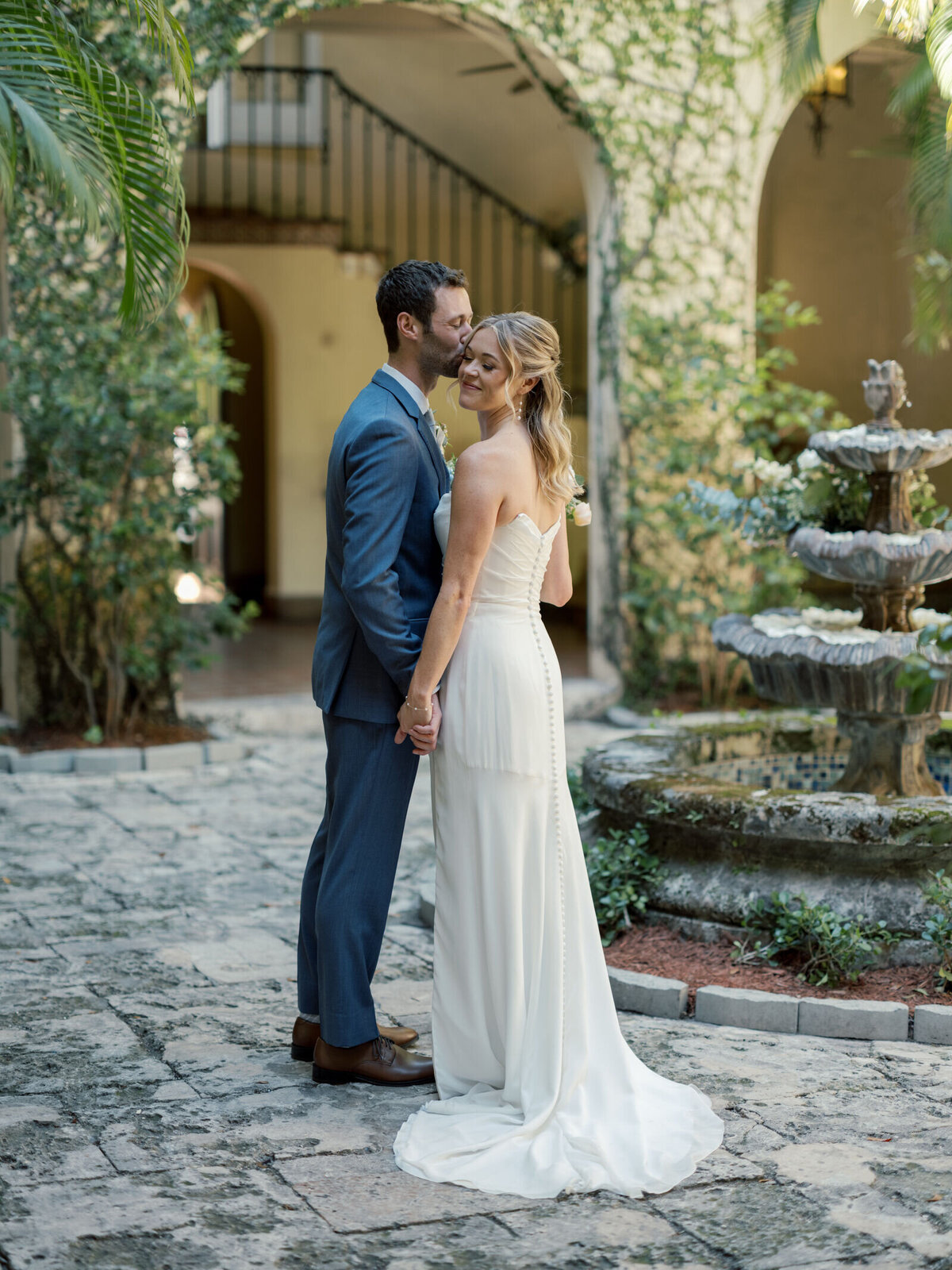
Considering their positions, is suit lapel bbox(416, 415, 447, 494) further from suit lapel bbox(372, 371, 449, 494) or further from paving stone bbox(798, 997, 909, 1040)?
paving stone bbox(798, 997, 909, 1040)

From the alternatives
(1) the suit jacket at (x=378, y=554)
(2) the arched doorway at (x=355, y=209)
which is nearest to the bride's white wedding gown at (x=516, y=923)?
(1) the suit jacket at (x=378, y=554)

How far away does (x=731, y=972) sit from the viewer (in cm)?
418

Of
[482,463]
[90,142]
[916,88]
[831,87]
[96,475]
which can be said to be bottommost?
[482,463]

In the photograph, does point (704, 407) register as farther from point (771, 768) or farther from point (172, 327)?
point (771, 768)

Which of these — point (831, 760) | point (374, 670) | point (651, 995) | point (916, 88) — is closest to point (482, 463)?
point (374, 670)

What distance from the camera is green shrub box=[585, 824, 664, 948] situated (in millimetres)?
4527

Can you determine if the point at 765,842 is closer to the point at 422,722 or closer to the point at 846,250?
the point at 422,722

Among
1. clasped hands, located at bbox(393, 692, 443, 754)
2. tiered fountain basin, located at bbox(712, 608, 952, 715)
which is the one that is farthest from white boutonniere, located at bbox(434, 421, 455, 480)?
tiered fountain basin, located at bbox(712, 608, 952, 715)

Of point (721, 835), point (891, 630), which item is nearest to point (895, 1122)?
point (721, 835)

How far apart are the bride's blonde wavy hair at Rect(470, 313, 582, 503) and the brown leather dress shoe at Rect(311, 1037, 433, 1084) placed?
137 cm

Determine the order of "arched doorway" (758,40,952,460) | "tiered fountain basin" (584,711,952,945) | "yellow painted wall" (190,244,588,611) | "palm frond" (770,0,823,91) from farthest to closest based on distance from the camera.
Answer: "yellow painted wall" (190,244,588,611) → "arched doorway" (758,40,952,460) → "palm frond" (770,0,823,91) → "tiered fountain basin" (584,711,952,945)

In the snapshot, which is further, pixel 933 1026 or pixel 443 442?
pixel 933 1026

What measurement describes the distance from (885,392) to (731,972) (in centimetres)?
206

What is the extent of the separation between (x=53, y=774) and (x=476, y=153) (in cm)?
886
